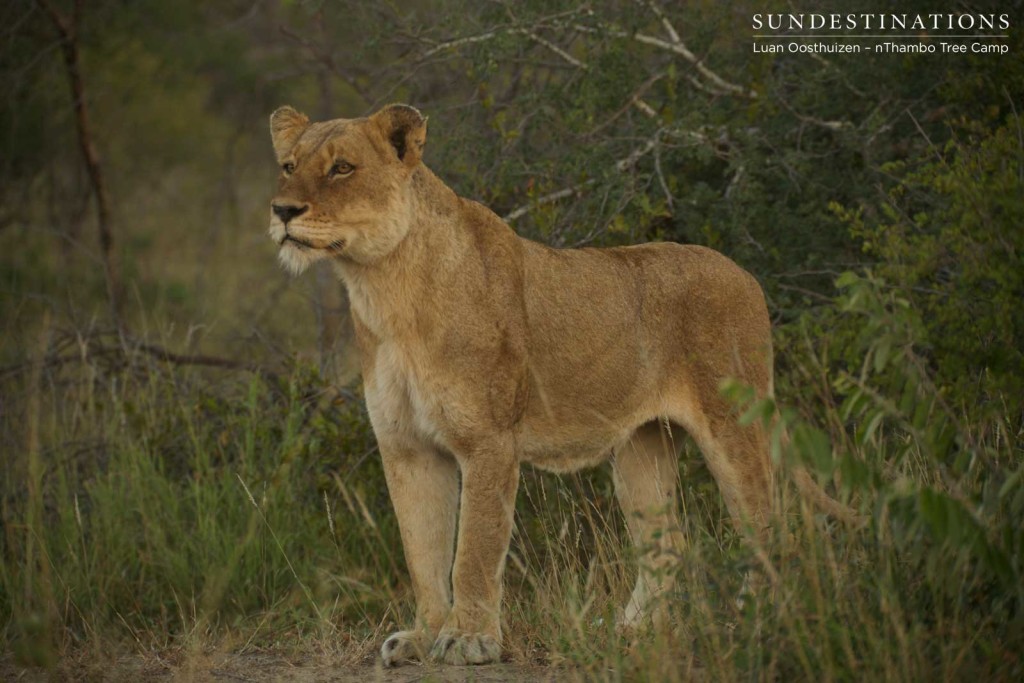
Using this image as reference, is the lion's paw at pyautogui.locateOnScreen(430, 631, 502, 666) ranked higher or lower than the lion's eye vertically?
lower

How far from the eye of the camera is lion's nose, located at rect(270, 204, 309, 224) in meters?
4.54

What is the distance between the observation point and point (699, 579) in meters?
4.07

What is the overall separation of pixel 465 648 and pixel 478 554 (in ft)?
1.09

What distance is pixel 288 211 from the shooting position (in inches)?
179

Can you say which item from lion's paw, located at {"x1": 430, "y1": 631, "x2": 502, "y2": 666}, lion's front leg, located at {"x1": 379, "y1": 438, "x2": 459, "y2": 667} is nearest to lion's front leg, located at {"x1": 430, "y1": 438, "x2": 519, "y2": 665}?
lion's paw, located at {"x1": 430, "y1": 631, "x2": 502, "y2": 666}

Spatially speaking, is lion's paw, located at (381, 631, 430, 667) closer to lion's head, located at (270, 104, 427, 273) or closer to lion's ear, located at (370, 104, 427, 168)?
lion's head, located at (270, 104, 427, 273)

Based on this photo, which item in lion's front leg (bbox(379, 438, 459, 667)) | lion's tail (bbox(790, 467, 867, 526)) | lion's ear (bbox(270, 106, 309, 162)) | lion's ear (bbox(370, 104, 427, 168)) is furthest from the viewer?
lion's ear (bbox(270, 106, 309, 162))

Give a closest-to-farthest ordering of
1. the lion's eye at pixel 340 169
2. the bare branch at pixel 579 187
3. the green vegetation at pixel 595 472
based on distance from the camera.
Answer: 1. the green vegetation at pixel 595 472
2. the lion's eye at pixel 340 169
3. the bare branch at pixel 579 187

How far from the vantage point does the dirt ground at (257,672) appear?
461cm

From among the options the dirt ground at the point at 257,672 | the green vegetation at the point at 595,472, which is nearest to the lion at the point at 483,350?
the dirt ground at the point at 257,672

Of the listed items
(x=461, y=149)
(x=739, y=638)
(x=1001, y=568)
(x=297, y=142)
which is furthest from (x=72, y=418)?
(x=1001, y=568)

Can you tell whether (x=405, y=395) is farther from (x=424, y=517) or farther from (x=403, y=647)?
(x=403, y=647)

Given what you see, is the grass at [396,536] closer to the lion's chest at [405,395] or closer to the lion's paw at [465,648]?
the lion's paw at [465,648]

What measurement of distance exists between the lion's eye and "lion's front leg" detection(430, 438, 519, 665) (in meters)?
1.11
